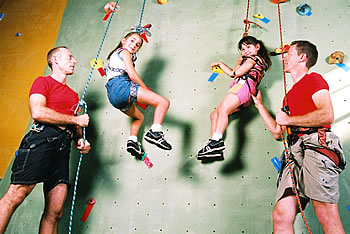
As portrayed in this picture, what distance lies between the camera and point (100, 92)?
302 cm

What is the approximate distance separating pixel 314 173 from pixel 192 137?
1.13 meters

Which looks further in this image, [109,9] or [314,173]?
[109,9]

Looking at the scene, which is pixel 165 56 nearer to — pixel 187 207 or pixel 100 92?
pixel 100 92

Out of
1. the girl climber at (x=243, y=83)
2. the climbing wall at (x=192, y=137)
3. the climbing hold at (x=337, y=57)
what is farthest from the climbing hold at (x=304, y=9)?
the girl climber at (x=243, y=83)

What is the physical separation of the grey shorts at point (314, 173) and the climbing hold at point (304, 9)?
61.5 inches

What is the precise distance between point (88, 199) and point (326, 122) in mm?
1901

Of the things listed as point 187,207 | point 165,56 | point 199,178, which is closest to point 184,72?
point 165,56

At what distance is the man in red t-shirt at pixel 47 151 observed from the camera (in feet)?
6.13

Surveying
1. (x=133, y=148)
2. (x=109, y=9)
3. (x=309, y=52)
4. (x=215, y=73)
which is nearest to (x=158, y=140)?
(x=133, y=148)

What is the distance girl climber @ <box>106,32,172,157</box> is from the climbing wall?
0.41m

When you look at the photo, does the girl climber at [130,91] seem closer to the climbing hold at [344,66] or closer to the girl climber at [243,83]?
the girl climber at [243,83]

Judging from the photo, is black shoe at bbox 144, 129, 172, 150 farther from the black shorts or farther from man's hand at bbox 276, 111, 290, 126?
man's hand at bbox 276, 111, 290, 126

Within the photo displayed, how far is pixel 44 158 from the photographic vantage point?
6.40ft

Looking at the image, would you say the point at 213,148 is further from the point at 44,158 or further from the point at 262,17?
the point at 262,17
